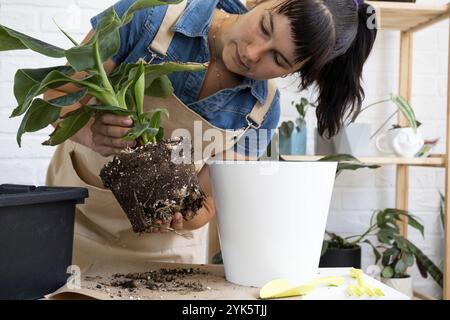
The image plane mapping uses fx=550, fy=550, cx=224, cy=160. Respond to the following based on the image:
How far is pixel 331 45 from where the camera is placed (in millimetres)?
1008

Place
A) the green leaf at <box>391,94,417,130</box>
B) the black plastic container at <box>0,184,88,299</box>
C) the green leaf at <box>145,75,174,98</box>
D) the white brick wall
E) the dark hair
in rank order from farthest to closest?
the white brick wall < the green leaf at <box>391,94,417,130</box> < the dark hair < the green leaf at <box>145,75,174,98</box> < the black plastic container at <box>0,184,88,299</box>

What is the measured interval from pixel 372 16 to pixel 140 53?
477 millimetres

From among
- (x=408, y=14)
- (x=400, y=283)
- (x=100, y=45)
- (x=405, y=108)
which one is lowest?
(x=400, y=283)

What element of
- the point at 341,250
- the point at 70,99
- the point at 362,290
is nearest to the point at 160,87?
the point at 70,99

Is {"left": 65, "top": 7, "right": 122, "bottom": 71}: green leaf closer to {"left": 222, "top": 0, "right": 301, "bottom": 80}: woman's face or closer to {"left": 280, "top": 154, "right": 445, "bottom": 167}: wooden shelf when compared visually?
{"left": 222, "top": 0, "right": 301, "bottom": 80}: woman's face

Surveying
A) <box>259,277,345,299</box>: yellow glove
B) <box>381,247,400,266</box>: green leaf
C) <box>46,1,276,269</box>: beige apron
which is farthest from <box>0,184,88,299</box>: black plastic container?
<box>381,247,400,266</box>: green leaf

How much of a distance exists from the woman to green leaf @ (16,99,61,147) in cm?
14

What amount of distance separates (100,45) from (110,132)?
0.52 ft

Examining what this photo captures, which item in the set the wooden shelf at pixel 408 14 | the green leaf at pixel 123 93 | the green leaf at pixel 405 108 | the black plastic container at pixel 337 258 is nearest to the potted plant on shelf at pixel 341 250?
the black plastic container at pixel 337 258

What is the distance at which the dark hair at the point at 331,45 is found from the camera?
0.96 meters

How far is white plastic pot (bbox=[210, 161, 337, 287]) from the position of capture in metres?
0.71

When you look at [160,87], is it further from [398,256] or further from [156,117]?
[398,256]

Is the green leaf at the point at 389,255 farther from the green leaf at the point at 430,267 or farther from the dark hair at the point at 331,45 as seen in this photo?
the dark hair at the point at 331,45

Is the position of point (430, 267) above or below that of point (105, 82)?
below
